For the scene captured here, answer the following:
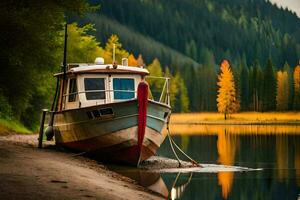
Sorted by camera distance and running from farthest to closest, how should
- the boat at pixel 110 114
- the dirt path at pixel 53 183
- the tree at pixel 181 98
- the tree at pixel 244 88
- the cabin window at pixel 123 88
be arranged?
the tree at pixel 181 98
the tree at pixel 244 88
the cabin window at pixel 123 88
the boat at pixel 110 114
the dirt path at pixel 53 183

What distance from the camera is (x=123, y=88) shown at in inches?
1200

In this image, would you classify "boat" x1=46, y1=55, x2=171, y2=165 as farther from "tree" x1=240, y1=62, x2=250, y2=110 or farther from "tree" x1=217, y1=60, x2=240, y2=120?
"tree" x1=240, y1=62, x2=250, y2=110

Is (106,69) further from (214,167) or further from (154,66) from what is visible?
(154,66)

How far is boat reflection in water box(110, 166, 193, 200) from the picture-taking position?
848 inches

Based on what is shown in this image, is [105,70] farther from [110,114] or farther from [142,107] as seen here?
[142,107]

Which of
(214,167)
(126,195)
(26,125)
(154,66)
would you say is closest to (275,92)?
(154,66)

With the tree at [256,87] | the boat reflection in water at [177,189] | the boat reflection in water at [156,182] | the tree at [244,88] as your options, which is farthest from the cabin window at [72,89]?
the tree at [244,88]

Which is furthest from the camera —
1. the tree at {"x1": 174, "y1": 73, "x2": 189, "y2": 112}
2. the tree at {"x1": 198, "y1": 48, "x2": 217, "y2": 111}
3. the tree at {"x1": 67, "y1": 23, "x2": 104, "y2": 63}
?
the tree at {"x1": 198, "y1": 48, "x2": 217, "y2": 111}

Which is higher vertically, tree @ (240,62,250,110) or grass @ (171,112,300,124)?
tree @ (240,62,250,110)

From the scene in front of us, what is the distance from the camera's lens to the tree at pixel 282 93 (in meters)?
139

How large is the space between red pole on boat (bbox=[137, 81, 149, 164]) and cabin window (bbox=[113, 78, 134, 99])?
2.94 m

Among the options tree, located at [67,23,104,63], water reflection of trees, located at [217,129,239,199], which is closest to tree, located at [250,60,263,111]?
tree, located at [67,23,104,63]

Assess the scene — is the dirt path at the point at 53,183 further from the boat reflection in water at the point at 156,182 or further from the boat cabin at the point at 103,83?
the boat cabin at the point at 103,83

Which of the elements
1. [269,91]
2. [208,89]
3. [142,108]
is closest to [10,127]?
[142,108]
